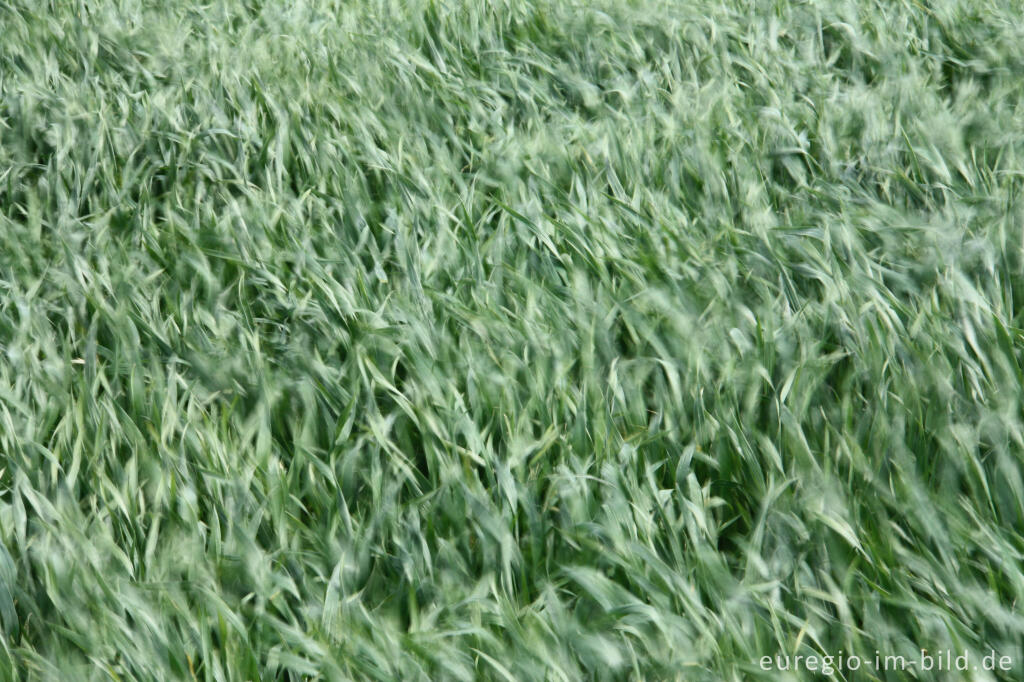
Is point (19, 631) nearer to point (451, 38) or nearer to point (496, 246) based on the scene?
point (496, 246)

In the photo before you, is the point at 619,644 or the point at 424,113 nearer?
the point at 619,644

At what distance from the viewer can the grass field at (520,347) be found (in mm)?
1511

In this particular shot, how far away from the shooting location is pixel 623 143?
262 centimetres

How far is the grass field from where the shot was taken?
1511 millimetres

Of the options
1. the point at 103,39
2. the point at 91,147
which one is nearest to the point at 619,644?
the point at 91,147

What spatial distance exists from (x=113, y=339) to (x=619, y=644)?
125 centimetres

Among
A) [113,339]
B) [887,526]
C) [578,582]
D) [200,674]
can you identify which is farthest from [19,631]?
[887,526]

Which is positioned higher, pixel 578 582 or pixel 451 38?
pixel 451 38

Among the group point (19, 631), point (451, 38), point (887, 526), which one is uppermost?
point (451, 38)

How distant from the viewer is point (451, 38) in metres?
3.19

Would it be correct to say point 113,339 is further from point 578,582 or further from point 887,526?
point 887,526

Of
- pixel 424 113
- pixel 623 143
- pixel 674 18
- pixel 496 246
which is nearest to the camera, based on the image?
pixel 496 246

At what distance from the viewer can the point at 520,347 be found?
199 cm

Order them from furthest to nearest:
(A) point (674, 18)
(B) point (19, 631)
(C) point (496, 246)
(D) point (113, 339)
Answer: (A) point (674, 18) < (C) point (496, 246) < (D) point (113, 339) < (B) point (19, 631)
